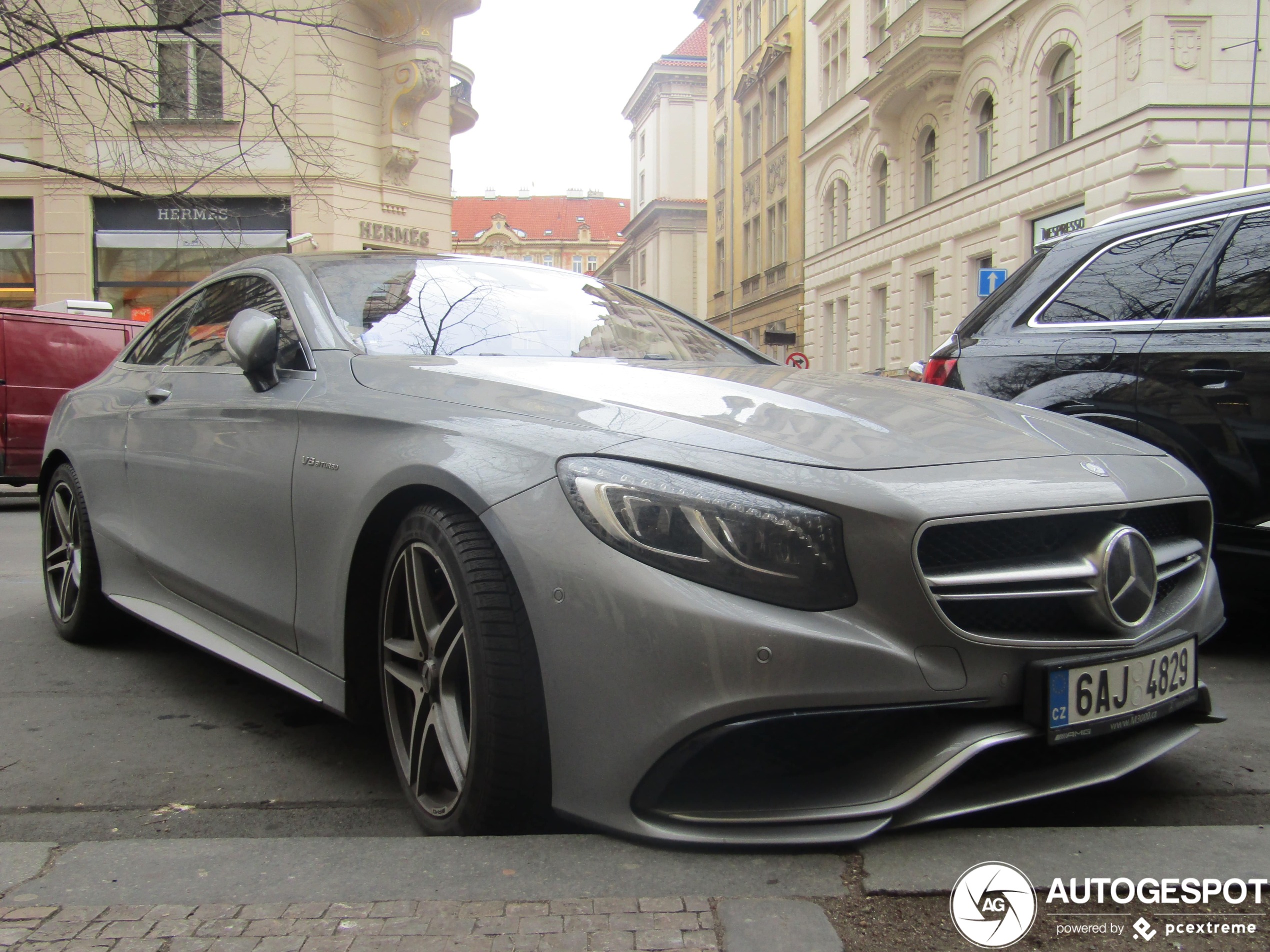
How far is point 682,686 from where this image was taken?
191 centimetres

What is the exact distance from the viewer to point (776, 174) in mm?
37562

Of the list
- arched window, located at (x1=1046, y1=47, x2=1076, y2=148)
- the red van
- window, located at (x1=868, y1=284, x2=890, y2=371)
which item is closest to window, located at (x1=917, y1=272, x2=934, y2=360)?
window, located at (x1=868, y1=284, x2=890, y2=371)

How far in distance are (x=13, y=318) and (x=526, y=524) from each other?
35.5ft

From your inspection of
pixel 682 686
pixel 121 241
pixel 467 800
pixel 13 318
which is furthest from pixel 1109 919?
pixel 121 241

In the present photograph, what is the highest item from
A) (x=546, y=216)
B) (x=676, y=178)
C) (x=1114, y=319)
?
(x=546, y=216)

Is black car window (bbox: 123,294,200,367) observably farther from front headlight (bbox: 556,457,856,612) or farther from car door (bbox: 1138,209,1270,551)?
car door (bbox: 1138,209,1270,551)

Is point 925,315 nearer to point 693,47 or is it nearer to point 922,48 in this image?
point 922,48

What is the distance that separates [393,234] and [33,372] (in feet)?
31.3

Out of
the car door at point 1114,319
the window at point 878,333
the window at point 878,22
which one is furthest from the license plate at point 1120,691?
the window at point 878,22

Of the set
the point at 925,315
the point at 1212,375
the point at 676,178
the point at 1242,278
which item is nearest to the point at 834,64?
the point at 925,315

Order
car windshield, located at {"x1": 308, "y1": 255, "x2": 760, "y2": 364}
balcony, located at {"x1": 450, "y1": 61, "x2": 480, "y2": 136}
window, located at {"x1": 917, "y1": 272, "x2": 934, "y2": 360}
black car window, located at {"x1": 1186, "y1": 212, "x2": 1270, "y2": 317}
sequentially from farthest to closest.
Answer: window, located at {"x1": 917, "y1": 272, "x2": 934, "y2": 360} → balcony, located at {"x1": 450, "y1": 61, "x2": 480, "y2": 136} → black car window, located at {"x1": 1186, "y1": 212, "x2": 1270, "y2": 317} → car windshield, located at {"x1": 308, "y1": 255, "x2": 760, "y2": 364}

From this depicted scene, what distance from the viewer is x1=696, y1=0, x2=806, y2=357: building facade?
3566 centimetres

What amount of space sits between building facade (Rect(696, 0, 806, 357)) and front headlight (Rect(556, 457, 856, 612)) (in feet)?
101

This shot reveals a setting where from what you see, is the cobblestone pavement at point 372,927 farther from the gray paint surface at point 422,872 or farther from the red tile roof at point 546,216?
the red tile roof at point 546,216
